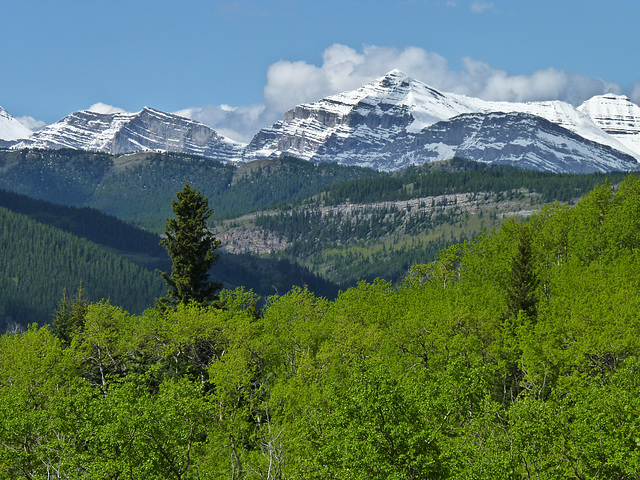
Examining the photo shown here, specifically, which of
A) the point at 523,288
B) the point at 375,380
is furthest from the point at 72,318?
the point at 375,380

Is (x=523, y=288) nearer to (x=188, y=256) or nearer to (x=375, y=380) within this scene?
(x=188, y=256)

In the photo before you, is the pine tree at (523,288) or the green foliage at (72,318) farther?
the green foliage at (72,318)

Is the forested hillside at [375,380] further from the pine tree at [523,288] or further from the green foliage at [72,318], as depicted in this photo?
the green foliage at [72,318]

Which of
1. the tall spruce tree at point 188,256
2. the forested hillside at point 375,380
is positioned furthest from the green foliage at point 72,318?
the tall spruce tree at point 188,256

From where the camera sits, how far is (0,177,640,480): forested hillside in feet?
127

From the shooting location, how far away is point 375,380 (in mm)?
41344

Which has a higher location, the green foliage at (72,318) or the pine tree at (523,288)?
the pine tree at (523,288)

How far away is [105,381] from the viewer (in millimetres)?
72062

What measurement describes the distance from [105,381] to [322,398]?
92.0ft

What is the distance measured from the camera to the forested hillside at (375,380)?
38844 mm

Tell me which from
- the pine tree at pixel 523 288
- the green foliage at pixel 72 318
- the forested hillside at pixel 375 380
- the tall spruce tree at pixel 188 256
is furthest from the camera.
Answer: the green foliage at pixel 72 318

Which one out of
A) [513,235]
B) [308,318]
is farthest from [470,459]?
[513,235]

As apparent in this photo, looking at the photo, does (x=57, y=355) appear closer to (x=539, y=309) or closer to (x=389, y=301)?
(x=389, y=301)

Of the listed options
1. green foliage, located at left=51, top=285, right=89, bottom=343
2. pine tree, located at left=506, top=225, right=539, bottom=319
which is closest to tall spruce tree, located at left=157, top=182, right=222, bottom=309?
green foliage, located at left=51, top=285, right=89, bottom=343
